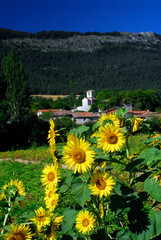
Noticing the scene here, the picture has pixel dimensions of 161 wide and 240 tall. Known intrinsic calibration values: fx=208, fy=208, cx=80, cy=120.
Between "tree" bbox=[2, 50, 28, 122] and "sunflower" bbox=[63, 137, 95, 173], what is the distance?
11935 mm

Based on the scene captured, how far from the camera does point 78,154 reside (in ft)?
3.18

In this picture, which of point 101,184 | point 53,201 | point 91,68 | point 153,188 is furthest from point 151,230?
point 91,68

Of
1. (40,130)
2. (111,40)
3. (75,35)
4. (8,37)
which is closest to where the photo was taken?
(40,130)

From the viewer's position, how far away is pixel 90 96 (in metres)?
55.2

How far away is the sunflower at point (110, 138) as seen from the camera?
38.9 inches

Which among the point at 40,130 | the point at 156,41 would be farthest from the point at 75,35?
the point at 40,130

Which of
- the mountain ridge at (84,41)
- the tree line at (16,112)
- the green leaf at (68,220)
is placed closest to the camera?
the green leaf at (68,220)

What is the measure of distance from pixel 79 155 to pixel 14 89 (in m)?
12.4

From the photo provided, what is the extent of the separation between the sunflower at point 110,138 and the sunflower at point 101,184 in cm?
15

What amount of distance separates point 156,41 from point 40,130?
146744 millimetres

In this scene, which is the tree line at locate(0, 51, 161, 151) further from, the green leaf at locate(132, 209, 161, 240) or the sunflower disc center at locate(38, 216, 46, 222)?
the green leaf at locate(132, 209, 161, 240)

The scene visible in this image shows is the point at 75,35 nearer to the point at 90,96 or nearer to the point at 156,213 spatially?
the point at 90,96

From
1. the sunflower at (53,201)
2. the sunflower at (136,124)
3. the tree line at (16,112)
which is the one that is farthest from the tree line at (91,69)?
the sunflower at (136,124)

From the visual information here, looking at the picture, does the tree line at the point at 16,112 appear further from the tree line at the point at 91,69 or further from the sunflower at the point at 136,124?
the tree line at the point at 91,69
